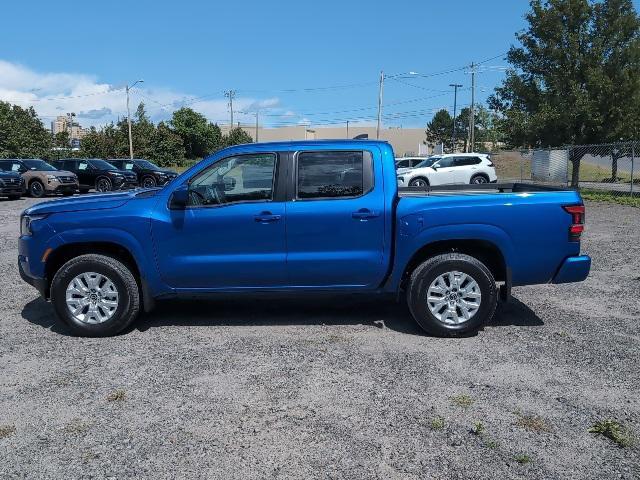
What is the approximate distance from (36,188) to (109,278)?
69.1ft

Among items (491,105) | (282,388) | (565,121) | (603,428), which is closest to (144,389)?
(282,388)

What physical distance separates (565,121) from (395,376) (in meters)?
22.9

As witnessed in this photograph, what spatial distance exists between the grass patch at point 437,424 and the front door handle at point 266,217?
247 cm

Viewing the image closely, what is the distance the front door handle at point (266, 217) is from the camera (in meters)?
5.68

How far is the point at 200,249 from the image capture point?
226 inches

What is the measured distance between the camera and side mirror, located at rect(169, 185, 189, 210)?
570cm

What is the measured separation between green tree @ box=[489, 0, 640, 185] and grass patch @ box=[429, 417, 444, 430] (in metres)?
23.1

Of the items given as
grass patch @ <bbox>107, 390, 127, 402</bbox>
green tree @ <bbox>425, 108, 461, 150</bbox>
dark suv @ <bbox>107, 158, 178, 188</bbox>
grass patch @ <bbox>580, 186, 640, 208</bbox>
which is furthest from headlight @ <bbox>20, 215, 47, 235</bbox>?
green tree @ <bbox>425, 108, 461, 150</bbox>

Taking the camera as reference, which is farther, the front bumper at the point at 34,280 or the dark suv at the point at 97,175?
the dark suv at the point at 97,175

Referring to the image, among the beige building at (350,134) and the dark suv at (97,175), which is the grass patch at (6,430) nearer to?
the dark suv at (97,175)

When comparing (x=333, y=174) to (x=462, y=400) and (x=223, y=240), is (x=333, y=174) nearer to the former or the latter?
(x=223, y=240)

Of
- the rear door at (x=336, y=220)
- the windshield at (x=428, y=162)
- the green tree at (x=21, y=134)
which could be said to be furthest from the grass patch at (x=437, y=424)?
the green tree at (x=21, y=134)

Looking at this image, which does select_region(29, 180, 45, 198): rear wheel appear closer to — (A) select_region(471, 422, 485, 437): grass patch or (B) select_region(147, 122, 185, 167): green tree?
(A) select_region(471, 422, 485, 437): grass patch

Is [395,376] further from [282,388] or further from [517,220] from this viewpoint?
[517,220]
